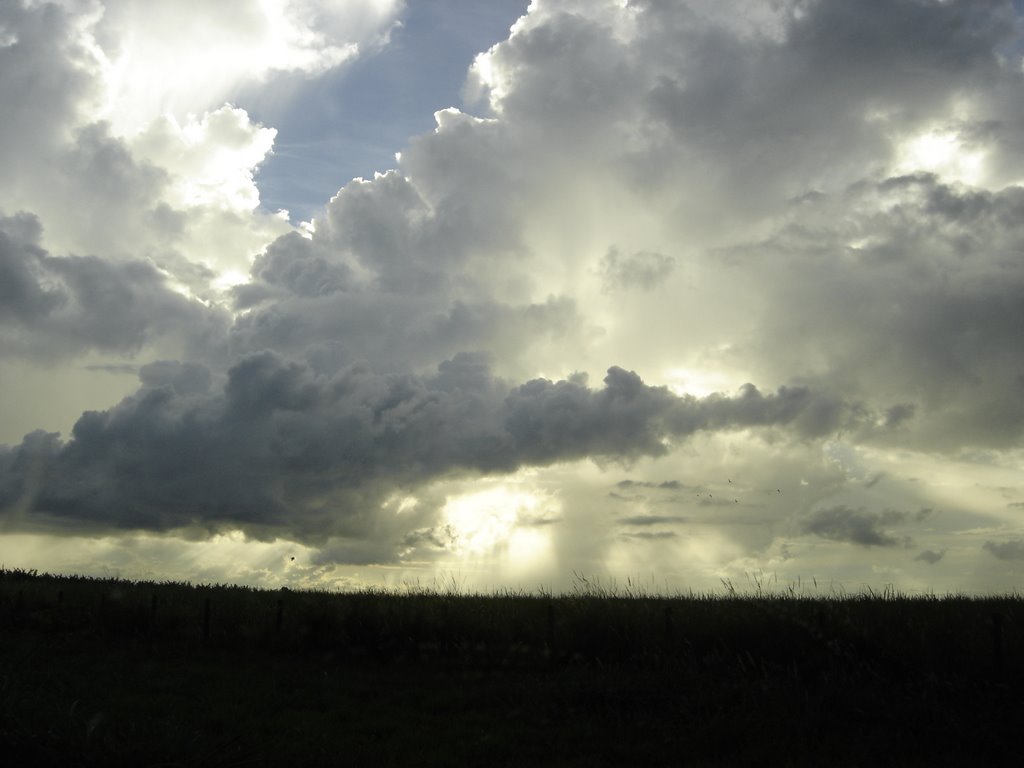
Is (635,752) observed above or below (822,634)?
below

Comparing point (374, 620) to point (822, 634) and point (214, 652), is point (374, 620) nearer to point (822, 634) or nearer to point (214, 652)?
point (214, 652)

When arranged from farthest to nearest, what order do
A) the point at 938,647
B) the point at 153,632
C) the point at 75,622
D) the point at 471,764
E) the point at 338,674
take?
1. the point at 75,622
2. the point at 153,632
3. the point at 338,674
4. the point at 938,647
5. the point at 471,764

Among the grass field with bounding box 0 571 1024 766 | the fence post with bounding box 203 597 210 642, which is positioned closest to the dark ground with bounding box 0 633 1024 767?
the grass field with bounding box 0 571 1024 766

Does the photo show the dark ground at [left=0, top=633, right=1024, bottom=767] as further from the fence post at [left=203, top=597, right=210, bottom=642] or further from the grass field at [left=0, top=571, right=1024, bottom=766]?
the fence post at [left=203, top=597, right=210, bottom=642]

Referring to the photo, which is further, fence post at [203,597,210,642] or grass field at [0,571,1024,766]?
fence post at [203,597,210,642]

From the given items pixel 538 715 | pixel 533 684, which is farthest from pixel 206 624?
pixel 538 715

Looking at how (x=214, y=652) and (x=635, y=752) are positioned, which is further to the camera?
(x=214, y=652)

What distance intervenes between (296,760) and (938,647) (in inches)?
572

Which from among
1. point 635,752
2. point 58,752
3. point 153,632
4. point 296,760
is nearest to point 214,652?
point 153,632

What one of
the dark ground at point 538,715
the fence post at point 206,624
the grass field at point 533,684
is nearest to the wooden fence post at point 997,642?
the grass field at point 533,684

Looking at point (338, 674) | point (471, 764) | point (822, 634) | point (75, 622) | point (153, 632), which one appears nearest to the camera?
point (471, 764)

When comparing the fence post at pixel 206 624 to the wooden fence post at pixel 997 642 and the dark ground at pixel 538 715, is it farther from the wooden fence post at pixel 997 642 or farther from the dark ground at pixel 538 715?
the wooden fence post at pixel 997 642

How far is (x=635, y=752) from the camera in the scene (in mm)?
14055

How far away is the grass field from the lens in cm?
1337
